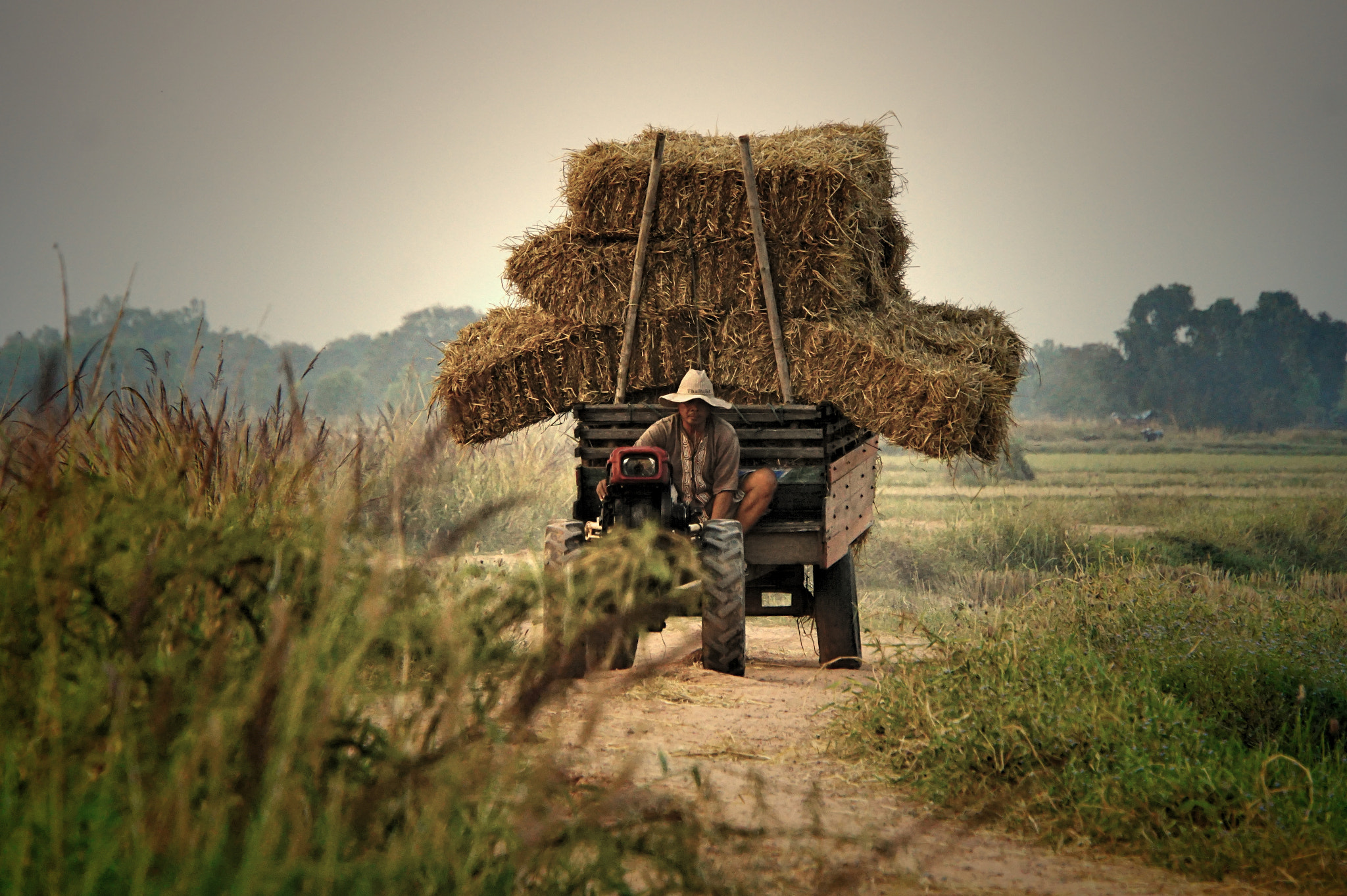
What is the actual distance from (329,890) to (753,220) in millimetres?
6556

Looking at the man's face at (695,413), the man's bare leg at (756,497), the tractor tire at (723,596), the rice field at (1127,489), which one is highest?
the man's face at (695,413)

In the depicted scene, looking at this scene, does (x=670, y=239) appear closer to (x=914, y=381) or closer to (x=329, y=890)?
(x=914, y=381)

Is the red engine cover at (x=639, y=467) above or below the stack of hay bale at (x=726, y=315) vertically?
below

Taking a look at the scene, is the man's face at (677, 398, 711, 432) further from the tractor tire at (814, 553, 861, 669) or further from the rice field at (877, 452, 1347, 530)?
the rice field at (877, 452, 1347, 530)

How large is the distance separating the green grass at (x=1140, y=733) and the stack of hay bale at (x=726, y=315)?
5.87 feet

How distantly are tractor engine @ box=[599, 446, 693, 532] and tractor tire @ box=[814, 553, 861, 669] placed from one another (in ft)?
6.56

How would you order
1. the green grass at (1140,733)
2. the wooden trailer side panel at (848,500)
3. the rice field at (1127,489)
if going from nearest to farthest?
the green grass at (1140,733) → the wooden trailer side panel at (848,500) → the rice field at (1127,489)

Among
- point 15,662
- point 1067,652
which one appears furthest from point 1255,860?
point 15,662

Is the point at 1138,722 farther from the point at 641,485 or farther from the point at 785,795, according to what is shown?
the point at 641,485

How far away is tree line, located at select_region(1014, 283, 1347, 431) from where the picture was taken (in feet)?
179

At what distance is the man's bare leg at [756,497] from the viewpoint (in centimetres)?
728

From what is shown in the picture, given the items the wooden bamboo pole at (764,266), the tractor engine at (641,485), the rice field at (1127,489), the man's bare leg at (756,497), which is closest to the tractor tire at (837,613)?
the man's bare leg at (756,497)

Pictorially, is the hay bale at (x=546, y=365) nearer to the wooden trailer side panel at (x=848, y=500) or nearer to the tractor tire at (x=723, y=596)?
the wooden trailer side panel at (x=848, y=500)

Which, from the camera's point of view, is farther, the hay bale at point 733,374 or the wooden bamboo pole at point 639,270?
the wooden bamboo pole at point 639,270
